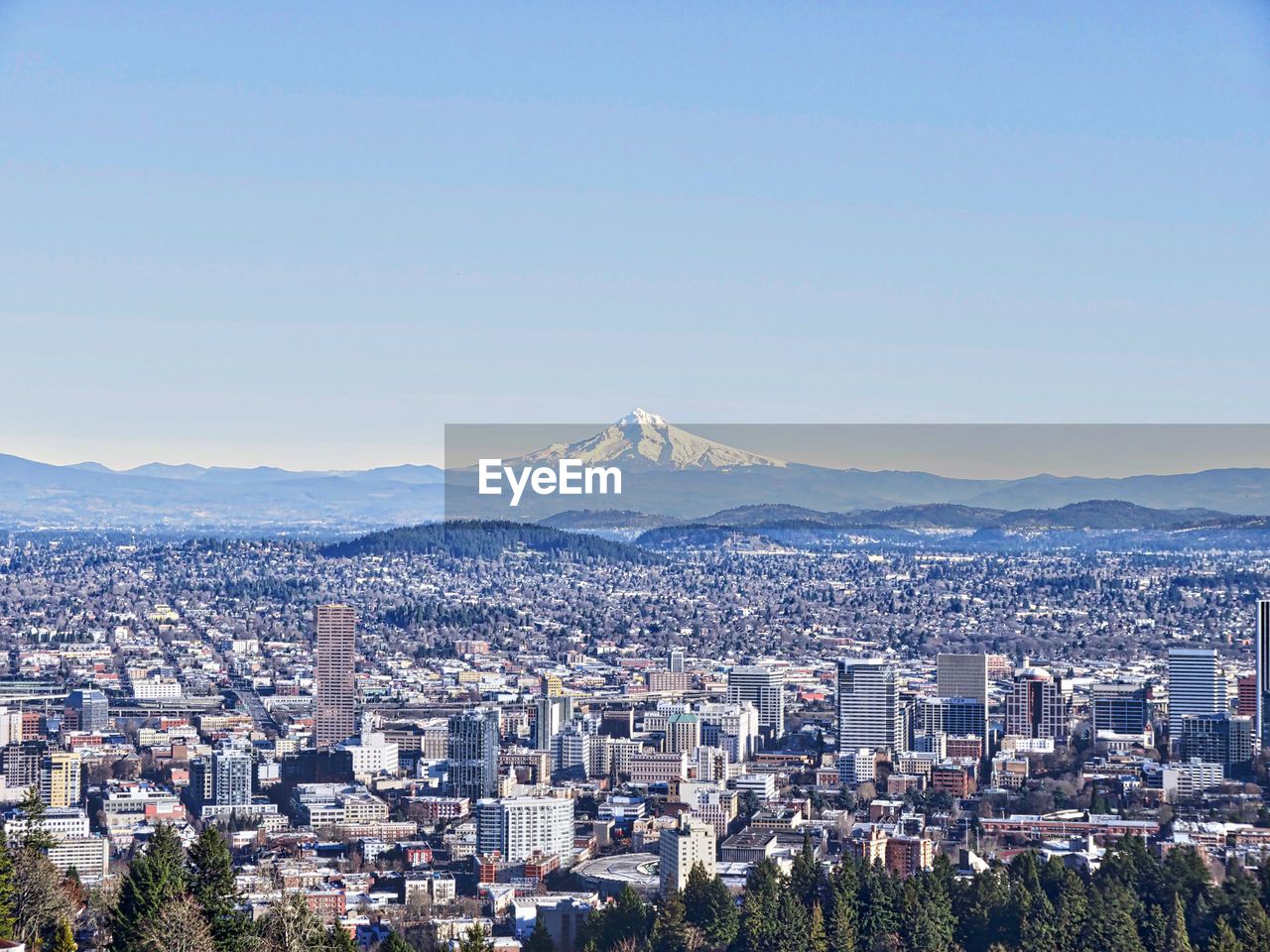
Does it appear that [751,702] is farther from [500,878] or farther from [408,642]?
[500,878]

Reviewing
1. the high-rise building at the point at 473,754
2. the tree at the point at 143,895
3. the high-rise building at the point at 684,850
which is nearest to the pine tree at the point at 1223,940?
the high-rise building at the point at 684,850

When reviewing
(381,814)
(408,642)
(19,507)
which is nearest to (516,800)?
(381,814)

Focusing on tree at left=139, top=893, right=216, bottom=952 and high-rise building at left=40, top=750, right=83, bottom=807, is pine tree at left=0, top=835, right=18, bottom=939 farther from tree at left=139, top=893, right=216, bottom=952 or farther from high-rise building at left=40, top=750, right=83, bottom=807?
high-rise building at left=40, top=750, right=83, bottom=807

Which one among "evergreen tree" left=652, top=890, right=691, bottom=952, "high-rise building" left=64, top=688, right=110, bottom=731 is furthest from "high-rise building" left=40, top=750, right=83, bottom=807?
"evergreen tree" left=652, top=890, right=691, bottom=952

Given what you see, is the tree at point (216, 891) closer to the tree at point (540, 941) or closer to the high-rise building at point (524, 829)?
the tree at point (540, 941)

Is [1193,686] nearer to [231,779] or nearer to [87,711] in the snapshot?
[231,779]

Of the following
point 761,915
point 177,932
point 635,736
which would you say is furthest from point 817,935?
point 635,736
